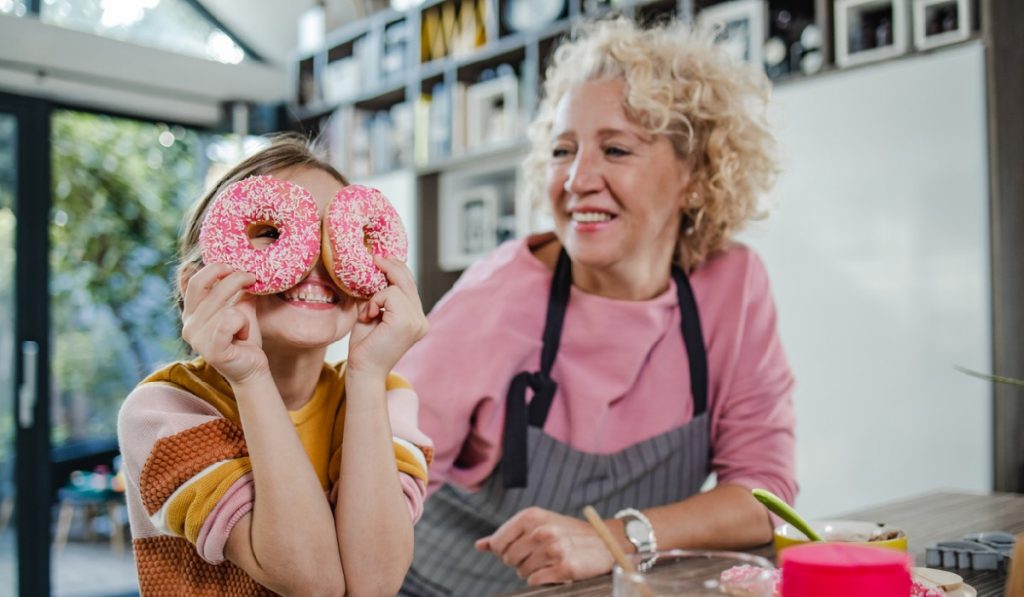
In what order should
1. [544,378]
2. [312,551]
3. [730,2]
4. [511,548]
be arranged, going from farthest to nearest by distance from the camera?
[730,2]
[544,378]
[511,548]
[312,551]

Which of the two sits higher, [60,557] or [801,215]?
[801,215]

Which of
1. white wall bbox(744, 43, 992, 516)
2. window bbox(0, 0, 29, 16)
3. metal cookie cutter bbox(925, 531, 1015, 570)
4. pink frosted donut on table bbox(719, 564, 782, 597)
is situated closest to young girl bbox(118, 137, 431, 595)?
pink frosted donut on table bbox(719, 564, 782, 597)

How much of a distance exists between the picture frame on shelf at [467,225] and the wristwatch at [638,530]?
2680mm

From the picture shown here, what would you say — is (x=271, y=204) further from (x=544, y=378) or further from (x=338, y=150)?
(x=338, y=150)

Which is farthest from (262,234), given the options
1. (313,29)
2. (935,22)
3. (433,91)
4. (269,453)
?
(313,29)

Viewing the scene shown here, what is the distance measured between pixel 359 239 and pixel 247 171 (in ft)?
0.74

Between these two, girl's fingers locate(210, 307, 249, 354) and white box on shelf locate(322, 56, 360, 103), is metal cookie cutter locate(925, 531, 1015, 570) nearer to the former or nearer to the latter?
girl's fingers locate(210, 307, 249, 354)

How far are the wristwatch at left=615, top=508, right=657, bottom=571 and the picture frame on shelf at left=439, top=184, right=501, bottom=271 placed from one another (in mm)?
2680

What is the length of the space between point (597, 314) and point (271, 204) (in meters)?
0.74

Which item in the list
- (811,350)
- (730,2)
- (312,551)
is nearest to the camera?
(312,551)

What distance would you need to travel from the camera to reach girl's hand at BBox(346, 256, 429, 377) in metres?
1.01

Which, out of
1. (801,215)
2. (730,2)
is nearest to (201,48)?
(730,2)

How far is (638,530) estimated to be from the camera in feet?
4.21

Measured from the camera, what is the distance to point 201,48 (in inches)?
188
